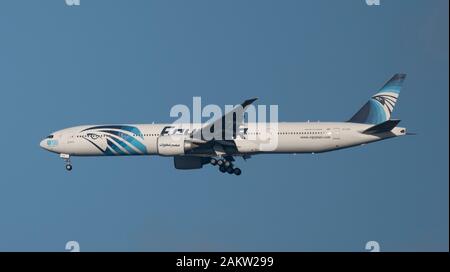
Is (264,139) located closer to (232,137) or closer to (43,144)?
(232,137)

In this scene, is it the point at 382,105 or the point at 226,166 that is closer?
the point at 226,166

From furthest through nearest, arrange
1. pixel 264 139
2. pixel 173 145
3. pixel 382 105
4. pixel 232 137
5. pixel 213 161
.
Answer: pixel 382 105, pixel 213 161, pixel 232 137, pixel 264 139, pixel 173 145

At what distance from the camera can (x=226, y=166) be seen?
66.8m

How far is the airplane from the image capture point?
65312 millimetres

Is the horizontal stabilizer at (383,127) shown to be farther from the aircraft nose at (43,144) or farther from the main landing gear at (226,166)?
the aircraft nose at (43,144)

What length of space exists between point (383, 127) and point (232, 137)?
433 inches

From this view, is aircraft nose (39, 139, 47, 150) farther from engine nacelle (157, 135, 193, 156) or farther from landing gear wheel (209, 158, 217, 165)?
landing gear wheel (209, 158, 217, 165)

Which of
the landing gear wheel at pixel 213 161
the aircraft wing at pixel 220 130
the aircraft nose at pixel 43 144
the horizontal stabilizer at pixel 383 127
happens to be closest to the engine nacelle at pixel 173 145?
the aircraft wing at pixel 220 130

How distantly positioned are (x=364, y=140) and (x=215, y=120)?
11.0 metres

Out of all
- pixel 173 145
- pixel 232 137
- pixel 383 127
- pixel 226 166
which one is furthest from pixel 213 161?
pixel 383 127

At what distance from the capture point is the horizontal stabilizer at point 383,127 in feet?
209

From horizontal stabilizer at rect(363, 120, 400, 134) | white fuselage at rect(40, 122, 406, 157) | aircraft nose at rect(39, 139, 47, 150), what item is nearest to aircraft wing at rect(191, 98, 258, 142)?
white fuselage at rect(40, 122, 406, 157)
